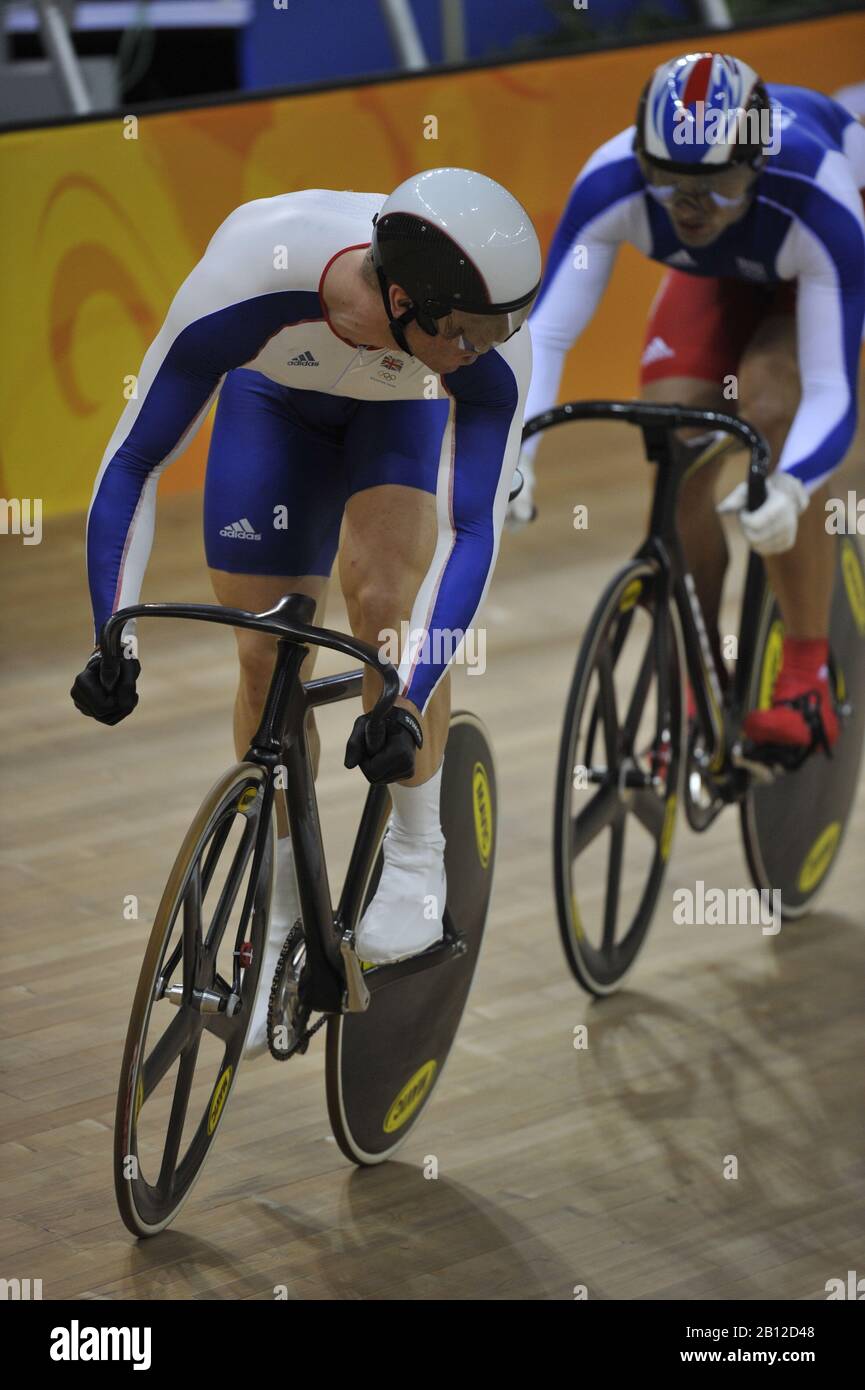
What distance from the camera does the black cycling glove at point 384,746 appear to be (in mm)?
2127

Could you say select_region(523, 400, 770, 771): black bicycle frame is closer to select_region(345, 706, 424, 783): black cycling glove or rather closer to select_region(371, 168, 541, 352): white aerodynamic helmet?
select_region(371, 168, 541, 352): white aerodynamic helmet

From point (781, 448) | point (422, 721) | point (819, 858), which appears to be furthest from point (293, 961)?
point (819, 858)

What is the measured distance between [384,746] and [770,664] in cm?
153

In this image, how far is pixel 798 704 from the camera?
3.41m

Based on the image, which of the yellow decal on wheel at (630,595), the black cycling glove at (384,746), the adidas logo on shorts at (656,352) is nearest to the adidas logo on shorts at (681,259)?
the adidas logo on shorts at (656,352)

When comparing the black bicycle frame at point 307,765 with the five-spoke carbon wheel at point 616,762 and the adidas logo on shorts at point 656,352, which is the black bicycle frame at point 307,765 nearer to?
the five-spoke carbon wheel at point 616,762

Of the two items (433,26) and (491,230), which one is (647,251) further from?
(433,26)

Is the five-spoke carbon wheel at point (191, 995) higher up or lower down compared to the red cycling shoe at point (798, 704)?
lower down

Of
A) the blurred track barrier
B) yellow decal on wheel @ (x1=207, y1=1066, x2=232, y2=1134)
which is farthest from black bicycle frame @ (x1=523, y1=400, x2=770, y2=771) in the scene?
the blurred track barrier

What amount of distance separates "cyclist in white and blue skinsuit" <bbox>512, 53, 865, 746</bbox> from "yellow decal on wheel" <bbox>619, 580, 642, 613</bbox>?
0.68ft

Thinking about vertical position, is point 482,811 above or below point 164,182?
below

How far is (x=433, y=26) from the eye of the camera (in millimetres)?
9766

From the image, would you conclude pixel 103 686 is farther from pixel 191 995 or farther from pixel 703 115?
pixel 703 115

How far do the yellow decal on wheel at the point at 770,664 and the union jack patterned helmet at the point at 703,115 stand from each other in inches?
36.3
